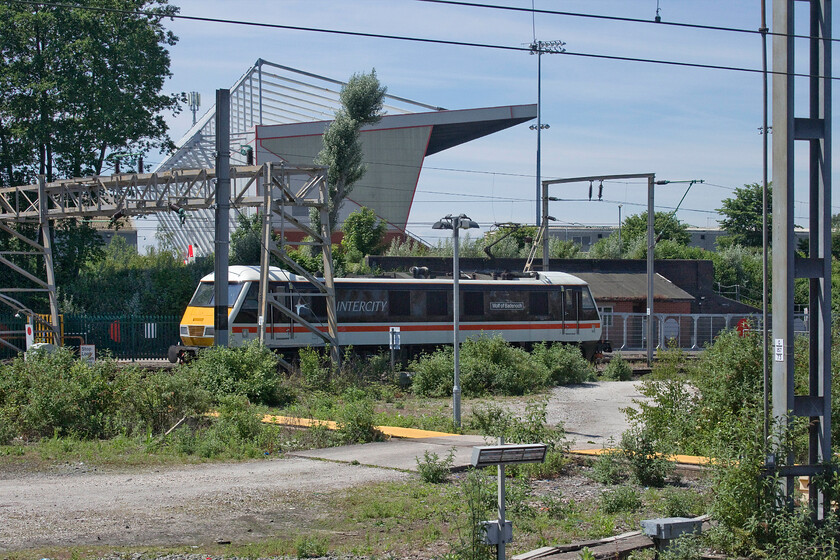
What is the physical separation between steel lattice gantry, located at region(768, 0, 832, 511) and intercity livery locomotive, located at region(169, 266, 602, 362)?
1378 centimetres

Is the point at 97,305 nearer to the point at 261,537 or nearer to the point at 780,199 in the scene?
the point at 261,537

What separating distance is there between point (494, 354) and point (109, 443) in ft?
39.3

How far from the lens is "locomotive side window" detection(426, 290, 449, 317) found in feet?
91.4

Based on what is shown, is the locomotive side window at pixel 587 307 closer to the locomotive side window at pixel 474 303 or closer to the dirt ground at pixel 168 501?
the locomotive side window at pixel 474 303

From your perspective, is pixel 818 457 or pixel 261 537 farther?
pixel 818 457

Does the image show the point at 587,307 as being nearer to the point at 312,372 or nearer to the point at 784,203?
the point at 312,372

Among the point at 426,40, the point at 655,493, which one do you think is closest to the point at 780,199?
the point at 655,493

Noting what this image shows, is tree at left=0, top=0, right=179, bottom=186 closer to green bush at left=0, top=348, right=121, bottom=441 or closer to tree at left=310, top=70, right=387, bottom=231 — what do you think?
tree at left=310, top=70, right=387, bottom=231

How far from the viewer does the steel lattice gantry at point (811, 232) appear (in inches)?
358

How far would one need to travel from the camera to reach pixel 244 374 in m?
19.0

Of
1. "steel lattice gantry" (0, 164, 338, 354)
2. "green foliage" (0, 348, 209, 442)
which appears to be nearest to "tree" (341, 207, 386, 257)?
"steel lattice gantry" (0, 164, 338, 354)

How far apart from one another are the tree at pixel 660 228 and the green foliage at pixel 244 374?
2408 inches

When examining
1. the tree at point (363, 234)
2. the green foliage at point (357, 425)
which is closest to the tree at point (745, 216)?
the tree at point (363, 234)

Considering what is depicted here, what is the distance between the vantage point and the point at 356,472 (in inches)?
484
